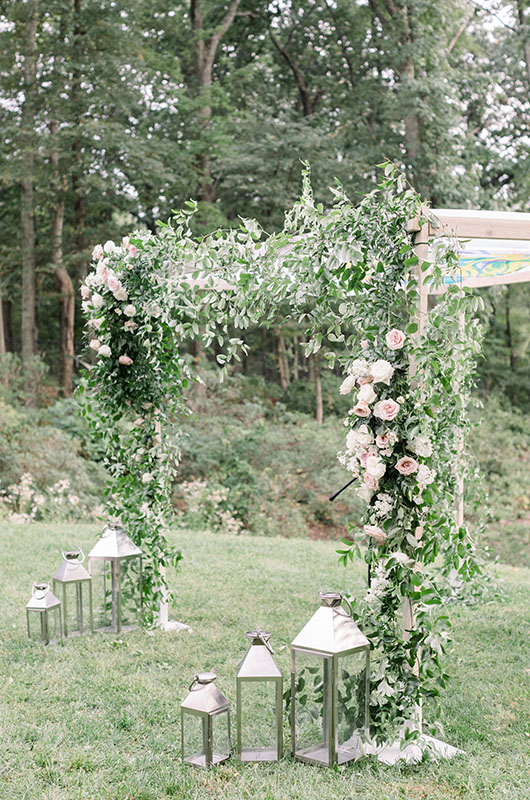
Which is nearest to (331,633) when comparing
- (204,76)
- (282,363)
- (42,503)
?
(42,503)

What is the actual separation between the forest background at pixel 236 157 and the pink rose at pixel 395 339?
21.2 ft

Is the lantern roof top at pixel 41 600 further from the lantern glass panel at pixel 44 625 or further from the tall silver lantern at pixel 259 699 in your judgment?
the tall silver lantern at pixel 259 699

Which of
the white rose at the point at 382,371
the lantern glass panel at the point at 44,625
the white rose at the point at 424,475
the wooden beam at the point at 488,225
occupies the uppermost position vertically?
the wooden beam at the point at 488,225

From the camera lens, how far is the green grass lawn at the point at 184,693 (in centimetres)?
279

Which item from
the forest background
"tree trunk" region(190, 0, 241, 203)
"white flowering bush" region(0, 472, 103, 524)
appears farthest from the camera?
"tree trunk" region(190, 0, 241, 203)

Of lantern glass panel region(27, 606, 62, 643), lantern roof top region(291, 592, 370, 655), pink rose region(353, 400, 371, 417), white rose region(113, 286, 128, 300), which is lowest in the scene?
lantern glass panel region(27, 606, 62, 643)

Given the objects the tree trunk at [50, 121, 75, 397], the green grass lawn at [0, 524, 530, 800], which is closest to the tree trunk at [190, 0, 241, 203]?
the tree trunk at [50, 121, 75, 397]

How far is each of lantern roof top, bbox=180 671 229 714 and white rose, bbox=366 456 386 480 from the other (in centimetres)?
107

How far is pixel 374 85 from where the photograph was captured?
564 inches

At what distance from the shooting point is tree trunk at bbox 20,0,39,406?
11.8 metres

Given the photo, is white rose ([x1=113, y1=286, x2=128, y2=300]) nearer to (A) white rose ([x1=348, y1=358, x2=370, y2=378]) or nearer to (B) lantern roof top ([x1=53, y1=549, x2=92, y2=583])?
(B) lantern roof top ([x1=53, y1=549, x2=92, y2=583])

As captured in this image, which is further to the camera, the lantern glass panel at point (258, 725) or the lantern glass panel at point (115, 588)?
the lantern glass panel at point (115, 588)

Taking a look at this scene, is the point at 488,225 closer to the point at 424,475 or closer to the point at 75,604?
the point at 424,475

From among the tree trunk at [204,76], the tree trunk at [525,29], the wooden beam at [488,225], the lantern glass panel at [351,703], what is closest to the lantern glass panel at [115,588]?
the lantern glass panel at [351,703]
